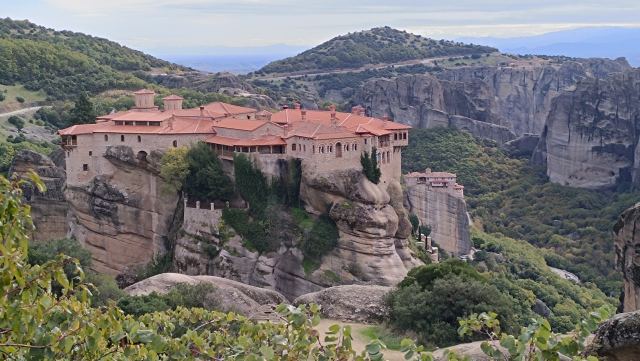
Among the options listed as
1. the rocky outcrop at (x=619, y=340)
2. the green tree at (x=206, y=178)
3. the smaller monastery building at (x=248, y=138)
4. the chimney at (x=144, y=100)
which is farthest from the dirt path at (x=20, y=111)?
the rocky outcrop at (x=619, y=340)

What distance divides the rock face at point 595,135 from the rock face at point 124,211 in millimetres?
55403

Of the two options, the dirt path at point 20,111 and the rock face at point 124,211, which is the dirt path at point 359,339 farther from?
the dirt path at point 20,111

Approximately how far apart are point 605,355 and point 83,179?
42.0m

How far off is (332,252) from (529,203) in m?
48.2

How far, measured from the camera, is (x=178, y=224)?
1932 inches

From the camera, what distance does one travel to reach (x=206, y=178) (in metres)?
47.3

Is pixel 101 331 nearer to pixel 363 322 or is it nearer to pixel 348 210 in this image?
pixel 363 322

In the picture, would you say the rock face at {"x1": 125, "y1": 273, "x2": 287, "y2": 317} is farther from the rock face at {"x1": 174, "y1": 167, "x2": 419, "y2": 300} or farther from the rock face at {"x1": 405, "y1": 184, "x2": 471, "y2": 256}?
the rock face at {"x1": 405, "y1": 184, "x2": 471, "y2": 256}

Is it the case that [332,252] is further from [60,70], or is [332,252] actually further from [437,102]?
[437,102]

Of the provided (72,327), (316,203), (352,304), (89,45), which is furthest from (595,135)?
(72,327)

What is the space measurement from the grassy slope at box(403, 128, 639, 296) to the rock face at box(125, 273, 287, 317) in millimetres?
35322

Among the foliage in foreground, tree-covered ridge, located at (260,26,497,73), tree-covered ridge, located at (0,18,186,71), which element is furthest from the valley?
tree-covered ridge, located at (260,26,497,73)

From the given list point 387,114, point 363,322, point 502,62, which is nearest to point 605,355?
point 363,322

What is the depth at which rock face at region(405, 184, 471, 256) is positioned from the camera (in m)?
66.7
